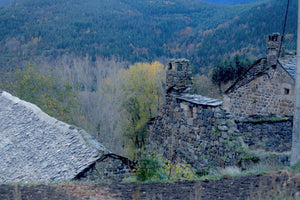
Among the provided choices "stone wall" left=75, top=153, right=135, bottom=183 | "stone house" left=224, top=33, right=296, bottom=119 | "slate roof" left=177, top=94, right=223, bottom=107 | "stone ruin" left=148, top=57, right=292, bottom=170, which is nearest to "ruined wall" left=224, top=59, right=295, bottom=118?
Result: "stone house" left=224, top=33, right=296, bottom=119

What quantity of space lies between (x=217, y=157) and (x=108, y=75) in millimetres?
30827

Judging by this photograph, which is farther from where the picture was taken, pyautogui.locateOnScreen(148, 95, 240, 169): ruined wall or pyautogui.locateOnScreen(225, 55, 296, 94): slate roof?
pyautogui.locateOnScreen(225, 55, 296, 94): slate roof

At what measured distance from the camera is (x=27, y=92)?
1196 inches

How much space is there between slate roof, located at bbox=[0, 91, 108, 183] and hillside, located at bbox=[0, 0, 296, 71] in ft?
104

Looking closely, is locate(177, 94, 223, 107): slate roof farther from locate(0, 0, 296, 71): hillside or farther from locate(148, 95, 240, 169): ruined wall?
locate(0, 0, 296, 71): hillside

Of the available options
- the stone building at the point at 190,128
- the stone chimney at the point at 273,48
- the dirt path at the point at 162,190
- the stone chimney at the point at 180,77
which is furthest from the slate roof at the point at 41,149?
the stone chimney at the point at 273,48

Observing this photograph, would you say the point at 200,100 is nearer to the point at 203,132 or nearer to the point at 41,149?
the point at 203,132

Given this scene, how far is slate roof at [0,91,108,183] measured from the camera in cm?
1085

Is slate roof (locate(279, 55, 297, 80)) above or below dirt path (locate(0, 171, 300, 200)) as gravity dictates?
above

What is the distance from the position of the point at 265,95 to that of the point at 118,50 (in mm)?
42003

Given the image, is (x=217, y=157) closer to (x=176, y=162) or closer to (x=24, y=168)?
(x=176, y=162)

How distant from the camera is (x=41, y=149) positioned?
1298cm

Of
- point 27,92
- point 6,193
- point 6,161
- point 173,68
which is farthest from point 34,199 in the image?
point 27,92

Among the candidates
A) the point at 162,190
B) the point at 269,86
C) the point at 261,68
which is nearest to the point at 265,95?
the point at 269,86
